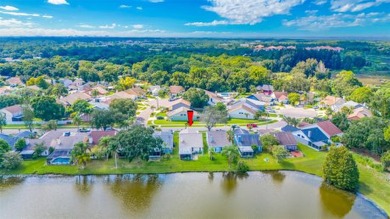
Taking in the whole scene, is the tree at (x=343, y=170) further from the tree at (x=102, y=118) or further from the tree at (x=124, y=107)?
the tree at (x=124, y=107)

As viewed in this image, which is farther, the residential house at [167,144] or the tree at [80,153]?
the residential house at [167,144]

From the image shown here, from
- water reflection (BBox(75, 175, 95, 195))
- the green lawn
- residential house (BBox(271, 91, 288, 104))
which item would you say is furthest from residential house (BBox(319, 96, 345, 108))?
water reflection (BBox(75, 175, 95, 195))

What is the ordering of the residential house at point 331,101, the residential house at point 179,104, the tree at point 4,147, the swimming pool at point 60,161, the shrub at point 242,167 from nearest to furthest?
the tree at point 4,147 → the shrub at point 242,167 → the swimming pool at point 60,161 → the residential house at point 179,104 → the residential house at point 331,101

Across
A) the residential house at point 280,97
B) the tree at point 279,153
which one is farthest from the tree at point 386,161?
the residential house at point 280,97

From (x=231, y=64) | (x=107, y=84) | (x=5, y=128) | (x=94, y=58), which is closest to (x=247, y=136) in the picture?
(x=5, y=128)

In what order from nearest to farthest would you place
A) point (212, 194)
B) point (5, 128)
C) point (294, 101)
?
point (212, 194) < point (5, 128) < point (294, 101)

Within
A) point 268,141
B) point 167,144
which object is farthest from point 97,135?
point 268,141

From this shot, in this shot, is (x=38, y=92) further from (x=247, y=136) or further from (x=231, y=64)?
(x=231, y=64)

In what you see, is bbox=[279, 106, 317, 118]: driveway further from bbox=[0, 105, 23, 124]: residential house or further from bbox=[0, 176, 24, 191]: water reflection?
bbox=[0, 105, 23, 124]: residential house
